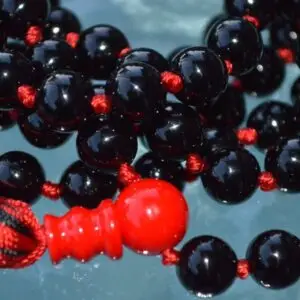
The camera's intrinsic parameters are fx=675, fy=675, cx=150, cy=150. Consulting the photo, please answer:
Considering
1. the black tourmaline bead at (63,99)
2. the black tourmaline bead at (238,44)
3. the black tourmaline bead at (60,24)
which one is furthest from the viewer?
the black tourmaline bead at (60,24)

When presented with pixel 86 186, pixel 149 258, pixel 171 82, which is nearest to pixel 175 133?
pixel 171 82

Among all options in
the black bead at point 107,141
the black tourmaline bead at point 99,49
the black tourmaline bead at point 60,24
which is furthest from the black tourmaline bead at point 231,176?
the black tourmaline bead at point 60,24

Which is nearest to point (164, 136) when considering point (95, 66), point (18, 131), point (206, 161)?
point (206, 161)

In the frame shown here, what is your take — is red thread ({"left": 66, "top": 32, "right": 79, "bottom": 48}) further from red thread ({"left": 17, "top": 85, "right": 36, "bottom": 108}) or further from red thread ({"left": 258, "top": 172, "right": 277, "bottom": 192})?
red thread ({"left": 258, "top": 172, "right": 277, "bottom": 192})

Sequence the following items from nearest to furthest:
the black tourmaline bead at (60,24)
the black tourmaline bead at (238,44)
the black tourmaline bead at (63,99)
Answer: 1. the black tourmaline bead at (63,99)
2. the black tourmaline bead at (238,44)
3. the black tourmaline bead at (60,24)

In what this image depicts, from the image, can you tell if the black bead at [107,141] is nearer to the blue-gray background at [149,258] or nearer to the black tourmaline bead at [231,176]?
the black tourmaline bead at [231,176]

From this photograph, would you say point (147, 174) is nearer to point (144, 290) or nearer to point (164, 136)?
point (164, 136)
